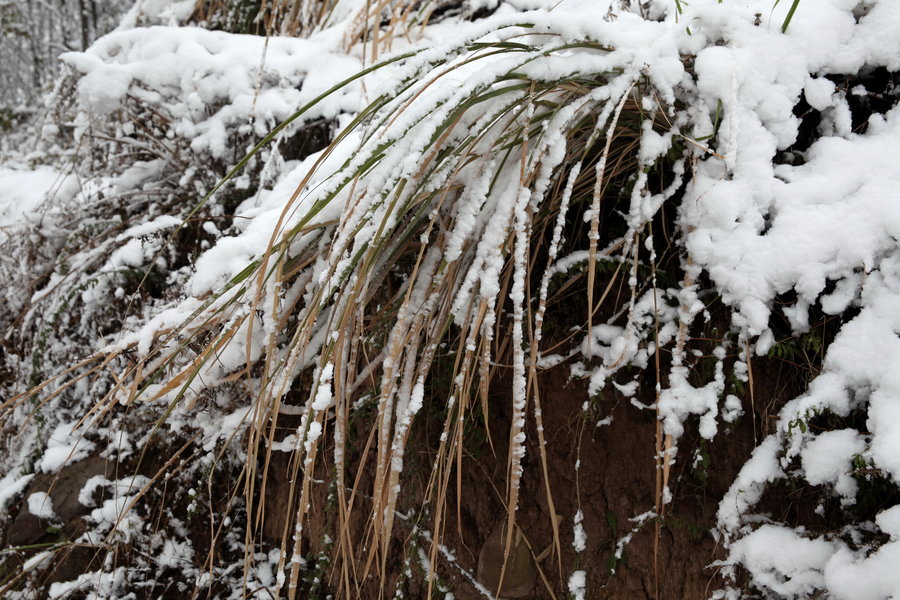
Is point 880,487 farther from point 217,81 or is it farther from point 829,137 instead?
point 217,81

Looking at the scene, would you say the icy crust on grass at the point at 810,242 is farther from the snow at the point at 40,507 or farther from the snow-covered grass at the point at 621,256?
the snow at the point at 40,507

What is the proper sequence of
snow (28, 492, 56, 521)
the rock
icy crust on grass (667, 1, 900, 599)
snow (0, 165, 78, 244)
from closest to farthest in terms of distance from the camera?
icy crust on grass (667, 1, 900, 599)
the rock
snow (28, 492, 56, 521)
snow (0, 165, 78, 244)

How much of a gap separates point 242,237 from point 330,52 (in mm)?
1123

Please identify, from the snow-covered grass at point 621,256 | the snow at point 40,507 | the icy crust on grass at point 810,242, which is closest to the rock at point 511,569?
the snow-covered grass at point 621,256

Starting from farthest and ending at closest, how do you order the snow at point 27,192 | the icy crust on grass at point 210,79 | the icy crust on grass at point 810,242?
the snow at point 27,192 → the icy crust on grass at point 210,79 → the icy crust on grass at point 810,242

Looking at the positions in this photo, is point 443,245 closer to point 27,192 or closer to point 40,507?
point 40,507

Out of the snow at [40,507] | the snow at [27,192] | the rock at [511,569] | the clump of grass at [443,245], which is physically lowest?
the snow at [40,507]

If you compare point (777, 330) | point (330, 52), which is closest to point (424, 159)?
point (777, 330)

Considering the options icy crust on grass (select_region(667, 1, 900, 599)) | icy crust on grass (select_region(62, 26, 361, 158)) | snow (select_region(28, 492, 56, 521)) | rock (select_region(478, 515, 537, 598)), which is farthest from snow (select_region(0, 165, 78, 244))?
icy crust on grass (select_region(667, 1, 900, 599))

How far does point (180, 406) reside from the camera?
1301 millimetres

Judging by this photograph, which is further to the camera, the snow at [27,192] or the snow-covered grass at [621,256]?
the snow at [27,192]

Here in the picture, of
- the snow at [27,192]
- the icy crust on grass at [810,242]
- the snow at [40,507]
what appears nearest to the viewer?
the icy crust on grass at [810,242]

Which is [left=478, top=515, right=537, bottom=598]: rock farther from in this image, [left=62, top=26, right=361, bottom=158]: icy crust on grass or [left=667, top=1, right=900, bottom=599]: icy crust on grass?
[left=62, top=26, right=361, bottom=158]: icy crust on grass

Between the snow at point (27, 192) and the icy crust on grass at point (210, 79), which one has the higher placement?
the icy crust on grass at point (210, 79)
